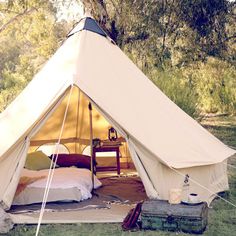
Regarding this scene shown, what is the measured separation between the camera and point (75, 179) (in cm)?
546

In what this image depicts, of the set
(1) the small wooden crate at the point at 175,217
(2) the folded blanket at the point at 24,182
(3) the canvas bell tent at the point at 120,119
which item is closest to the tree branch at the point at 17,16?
(3) the canvas bell tent at the point at 120,119

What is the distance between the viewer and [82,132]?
7.45m

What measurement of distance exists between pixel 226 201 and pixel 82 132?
2779 mm

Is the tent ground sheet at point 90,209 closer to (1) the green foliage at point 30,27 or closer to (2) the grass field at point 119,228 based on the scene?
(2) the grass field at point 119,228

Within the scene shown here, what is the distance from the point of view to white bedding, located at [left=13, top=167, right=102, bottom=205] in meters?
5.21

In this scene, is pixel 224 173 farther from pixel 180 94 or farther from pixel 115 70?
pixel 180 94

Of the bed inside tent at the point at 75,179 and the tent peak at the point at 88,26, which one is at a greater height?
the tent peak at the point at 88,26

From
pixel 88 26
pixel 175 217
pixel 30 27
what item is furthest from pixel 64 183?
pixel 30 27

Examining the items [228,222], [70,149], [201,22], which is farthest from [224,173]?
[201,22]

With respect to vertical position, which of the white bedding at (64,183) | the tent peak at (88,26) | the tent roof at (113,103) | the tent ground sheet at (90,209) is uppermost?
the tent peak at (88,26)

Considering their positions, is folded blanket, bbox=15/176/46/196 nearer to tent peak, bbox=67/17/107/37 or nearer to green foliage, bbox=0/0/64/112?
tent peak, bbox=67/17/107/37

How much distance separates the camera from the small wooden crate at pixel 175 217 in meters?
4.28

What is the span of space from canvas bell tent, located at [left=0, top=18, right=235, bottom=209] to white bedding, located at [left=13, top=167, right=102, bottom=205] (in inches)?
18.6

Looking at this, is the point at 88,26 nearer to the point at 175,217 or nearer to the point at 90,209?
the point at 90,209
